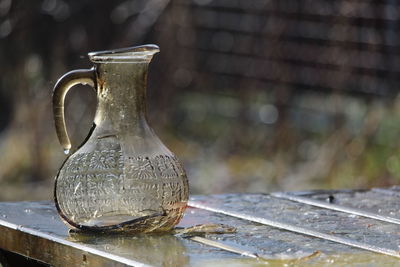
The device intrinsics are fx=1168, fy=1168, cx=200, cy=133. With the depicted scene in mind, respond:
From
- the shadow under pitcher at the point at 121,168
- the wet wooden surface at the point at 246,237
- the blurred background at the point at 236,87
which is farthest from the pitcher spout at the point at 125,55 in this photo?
the blurred background at the point at 236,87

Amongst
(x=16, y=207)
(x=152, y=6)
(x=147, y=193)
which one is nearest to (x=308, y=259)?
(x=147, y=193)

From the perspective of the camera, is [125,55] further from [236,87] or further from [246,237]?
[236,87]

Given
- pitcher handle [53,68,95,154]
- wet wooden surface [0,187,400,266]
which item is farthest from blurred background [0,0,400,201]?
pitcher handle [53,68,95,154]

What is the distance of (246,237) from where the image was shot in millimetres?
2043

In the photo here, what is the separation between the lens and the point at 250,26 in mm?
7184

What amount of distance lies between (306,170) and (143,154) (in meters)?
4.04

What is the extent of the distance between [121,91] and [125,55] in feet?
0.21

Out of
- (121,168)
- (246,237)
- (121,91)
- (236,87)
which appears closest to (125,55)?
(121,91)

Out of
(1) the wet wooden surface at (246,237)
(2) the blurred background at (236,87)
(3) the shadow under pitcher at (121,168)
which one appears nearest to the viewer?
(1) the wet wooden surface at (246,237)

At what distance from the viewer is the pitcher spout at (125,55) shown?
2.06 meters

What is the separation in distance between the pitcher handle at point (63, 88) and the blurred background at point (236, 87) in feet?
11.8

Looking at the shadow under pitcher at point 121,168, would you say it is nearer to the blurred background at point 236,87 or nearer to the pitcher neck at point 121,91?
the pitcher neck at point 121,91

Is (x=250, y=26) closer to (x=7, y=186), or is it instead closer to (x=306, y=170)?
(x=306, y=170)

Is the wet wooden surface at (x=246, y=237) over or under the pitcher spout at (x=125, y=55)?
under
